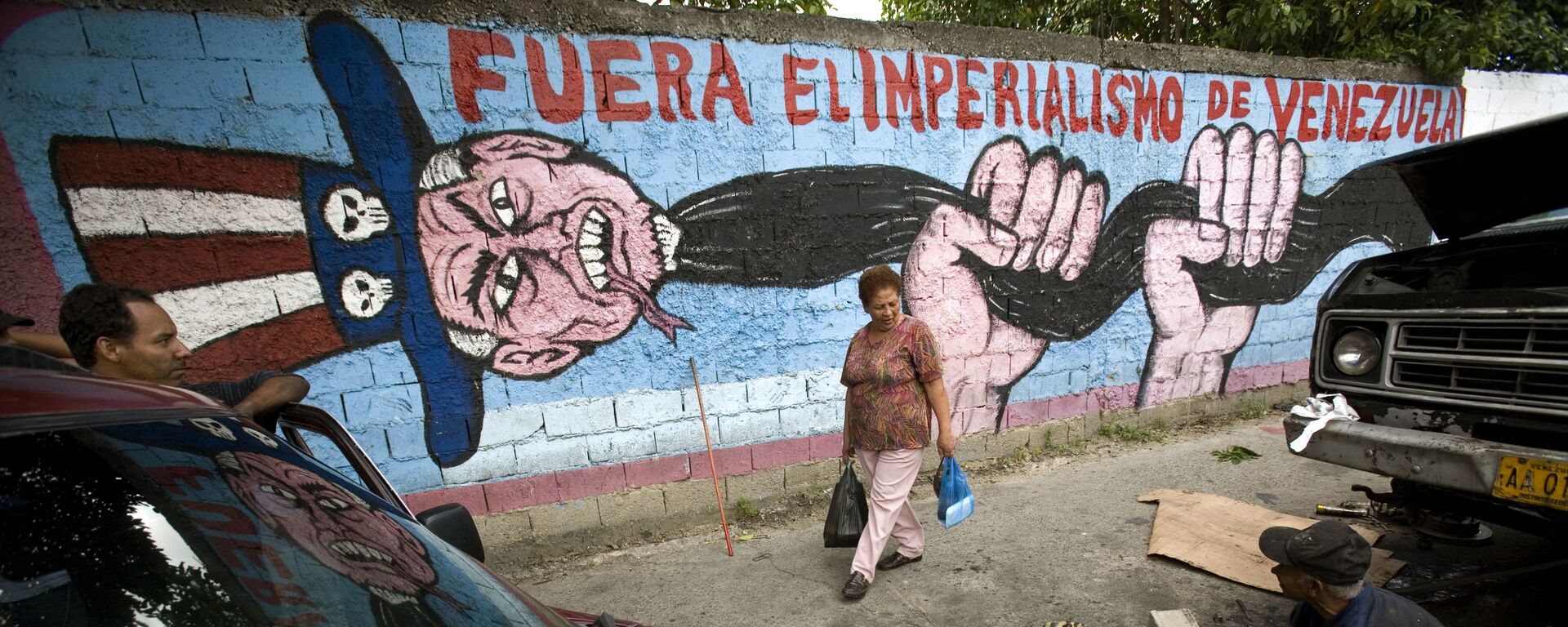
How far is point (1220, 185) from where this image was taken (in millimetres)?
5160

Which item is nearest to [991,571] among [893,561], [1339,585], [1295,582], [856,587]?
[893,561]

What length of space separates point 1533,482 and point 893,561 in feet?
7.66

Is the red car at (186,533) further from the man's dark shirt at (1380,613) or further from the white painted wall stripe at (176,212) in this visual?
the man's dark shirt at (1380,613)

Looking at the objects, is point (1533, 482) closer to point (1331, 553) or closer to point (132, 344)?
point (1331, 553)

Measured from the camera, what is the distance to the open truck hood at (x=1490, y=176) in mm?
2760

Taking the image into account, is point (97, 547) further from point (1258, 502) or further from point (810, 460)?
point (1258, 502)

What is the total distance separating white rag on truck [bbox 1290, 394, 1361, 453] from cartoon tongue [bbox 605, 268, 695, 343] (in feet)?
9.51

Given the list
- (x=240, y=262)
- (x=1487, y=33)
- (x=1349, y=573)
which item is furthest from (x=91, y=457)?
(x=1487, y=33)

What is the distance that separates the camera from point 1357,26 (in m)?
5.70

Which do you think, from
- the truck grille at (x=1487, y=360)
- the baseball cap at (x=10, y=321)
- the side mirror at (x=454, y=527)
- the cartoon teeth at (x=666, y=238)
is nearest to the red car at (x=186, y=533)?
the side mirror at (x=454, y=527)

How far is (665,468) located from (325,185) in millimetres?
2209

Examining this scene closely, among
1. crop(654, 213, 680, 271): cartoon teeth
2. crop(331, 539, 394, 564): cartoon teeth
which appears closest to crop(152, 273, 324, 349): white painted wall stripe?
crop(654, 213, 680, 271): cartoon teeth

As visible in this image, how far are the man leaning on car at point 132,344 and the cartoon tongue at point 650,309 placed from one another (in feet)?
5.09

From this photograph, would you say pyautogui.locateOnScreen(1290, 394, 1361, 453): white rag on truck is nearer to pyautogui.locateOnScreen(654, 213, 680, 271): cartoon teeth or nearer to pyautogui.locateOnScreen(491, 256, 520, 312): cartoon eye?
pyautogui.locateOnScreen(654, 213, 680, 271): cartoon teeth
